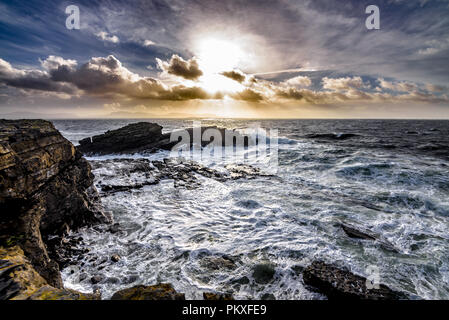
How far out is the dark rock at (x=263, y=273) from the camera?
16.7ft

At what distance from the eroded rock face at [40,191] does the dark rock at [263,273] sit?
5.08 meters

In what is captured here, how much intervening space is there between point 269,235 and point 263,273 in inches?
79.7

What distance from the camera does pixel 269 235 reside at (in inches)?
284

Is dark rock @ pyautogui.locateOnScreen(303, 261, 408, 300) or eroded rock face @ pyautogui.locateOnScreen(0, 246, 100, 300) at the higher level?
eroded rock face @ pyautogui.locateOnScreen(0, 246, 100, 300)

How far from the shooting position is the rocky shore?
326 cm

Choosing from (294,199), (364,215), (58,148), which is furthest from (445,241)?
(58,148)

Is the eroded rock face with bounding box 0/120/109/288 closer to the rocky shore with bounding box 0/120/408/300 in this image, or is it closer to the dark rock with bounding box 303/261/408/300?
the rocky shore with bounding box 0/120/408/300

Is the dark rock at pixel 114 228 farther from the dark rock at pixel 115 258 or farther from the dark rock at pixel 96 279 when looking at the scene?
the dark rock at pixel 96 279

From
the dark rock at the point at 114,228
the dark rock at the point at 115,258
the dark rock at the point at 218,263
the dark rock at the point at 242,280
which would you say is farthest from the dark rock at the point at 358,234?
the dark rock at the point at 114,228

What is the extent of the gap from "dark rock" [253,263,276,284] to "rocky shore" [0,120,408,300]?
0.09 ft

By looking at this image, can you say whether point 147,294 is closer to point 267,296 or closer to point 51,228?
point 267,296

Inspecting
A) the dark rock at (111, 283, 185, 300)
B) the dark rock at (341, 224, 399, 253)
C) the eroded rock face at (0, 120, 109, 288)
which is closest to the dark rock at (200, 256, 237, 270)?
the dark rock at (111, 283, 185, 300)

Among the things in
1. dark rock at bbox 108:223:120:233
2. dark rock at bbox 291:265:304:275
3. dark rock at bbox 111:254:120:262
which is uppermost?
dark rock at bbox 108:223:120:233

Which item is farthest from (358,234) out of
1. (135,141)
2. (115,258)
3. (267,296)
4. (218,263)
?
(135,141)
